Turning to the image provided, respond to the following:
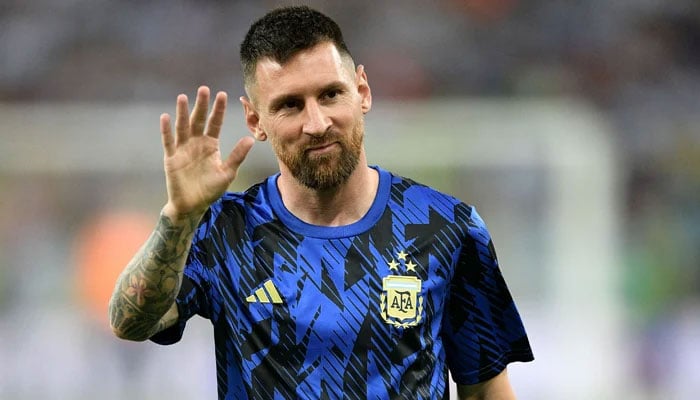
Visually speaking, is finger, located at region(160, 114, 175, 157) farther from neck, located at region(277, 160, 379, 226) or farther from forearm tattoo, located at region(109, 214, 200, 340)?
neck, located at region(277, 160, 379, 226)

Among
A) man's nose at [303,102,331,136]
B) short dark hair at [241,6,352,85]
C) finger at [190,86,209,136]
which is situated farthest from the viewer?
short dark hair at [241,6,352,85]

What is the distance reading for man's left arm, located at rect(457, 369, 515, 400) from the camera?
2.67m

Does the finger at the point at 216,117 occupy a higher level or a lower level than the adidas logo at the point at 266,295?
higher

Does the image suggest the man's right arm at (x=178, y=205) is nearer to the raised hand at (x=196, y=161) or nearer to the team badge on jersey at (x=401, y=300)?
the raised hand at (x=196, y=161)

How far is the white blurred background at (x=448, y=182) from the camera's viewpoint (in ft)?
16.8

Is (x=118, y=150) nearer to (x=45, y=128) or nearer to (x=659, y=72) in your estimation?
(x=45, y=128)

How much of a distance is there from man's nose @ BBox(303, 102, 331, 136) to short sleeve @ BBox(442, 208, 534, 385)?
1.62ft

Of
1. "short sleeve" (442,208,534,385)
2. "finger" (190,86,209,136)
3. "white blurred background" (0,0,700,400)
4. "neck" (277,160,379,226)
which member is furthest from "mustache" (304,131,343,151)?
"white blurred background" (0,0,700,400)

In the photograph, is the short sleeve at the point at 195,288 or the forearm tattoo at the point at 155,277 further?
the short sleeve at the point at 195,288

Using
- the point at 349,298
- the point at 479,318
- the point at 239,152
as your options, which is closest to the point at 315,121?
the point at 239,152

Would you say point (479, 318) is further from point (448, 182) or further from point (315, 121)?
point (448, 182)

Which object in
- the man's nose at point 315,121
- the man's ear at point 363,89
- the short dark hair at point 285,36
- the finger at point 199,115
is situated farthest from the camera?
the man's ear at point 363,89

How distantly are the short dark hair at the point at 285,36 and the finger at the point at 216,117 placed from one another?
28cm

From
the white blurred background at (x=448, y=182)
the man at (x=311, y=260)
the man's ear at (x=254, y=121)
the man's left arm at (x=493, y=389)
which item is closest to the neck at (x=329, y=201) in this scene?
the man at (x=311, y=260)
